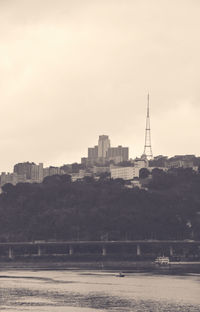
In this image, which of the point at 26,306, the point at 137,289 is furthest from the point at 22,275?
the point at 26,306

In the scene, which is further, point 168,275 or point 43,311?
point 168,275

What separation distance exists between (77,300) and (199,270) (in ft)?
208

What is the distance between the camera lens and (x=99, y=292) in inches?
5507

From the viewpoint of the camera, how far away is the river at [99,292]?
12156cm

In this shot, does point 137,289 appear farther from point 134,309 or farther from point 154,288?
point 134,309

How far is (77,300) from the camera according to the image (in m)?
130

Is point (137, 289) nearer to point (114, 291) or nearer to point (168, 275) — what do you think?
point (114, 291)

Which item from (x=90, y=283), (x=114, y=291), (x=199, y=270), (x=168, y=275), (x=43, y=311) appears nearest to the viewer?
(x=43, y=311)

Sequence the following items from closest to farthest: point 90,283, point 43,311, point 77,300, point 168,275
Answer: point 43,311 → point 77,300 → point 90,283 → point 168,275

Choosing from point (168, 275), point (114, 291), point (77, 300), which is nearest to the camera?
point (77, 300)

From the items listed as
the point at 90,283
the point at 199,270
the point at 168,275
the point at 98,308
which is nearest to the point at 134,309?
the point at 98,308

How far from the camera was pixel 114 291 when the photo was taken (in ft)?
465

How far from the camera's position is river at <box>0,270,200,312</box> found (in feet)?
399

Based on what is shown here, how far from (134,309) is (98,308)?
4.66 metres
